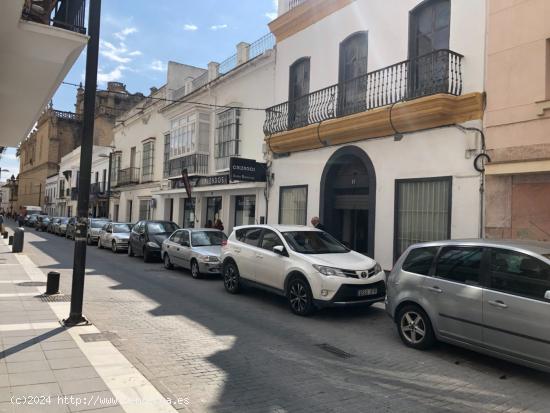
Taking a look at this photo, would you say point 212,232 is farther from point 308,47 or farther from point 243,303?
point 308,47

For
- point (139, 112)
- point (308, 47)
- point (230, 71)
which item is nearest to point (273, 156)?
point (308, 47)

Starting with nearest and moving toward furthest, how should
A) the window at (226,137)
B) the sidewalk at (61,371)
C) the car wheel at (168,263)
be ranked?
the sidewalk at (61,371) → the car wheel at (168,263) → the window at (226,137)

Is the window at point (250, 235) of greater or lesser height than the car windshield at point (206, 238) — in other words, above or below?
above

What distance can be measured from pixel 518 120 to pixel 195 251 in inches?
343

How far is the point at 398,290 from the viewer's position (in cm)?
689

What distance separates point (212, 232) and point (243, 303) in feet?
17.9

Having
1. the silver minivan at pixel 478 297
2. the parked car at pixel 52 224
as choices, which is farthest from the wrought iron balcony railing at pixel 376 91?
the parked car at pixel 52 224

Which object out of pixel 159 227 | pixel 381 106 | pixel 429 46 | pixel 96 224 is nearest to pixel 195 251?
pixel 159 227

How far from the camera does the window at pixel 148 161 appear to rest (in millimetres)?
29594

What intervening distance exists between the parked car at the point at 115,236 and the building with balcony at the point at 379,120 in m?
7.30

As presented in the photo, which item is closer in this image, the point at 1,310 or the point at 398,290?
the point at 398,290

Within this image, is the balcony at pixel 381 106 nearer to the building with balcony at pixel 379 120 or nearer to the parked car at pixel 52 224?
the building with balcony at pixel 379 120

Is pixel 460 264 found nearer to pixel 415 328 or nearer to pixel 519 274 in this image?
pixel 519 274

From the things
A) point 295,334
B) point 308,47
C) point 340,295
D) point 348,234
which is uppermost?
point 308,47
